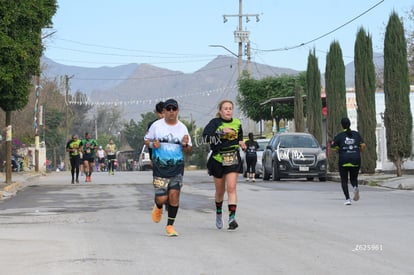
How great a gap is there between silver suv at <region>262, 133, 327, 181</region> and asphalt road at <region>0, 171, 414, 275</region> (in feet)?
40.8

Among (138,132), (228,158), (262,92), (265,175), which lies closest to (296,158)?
(265,175)

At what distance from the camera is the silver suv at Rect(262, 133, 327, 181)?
3127cm

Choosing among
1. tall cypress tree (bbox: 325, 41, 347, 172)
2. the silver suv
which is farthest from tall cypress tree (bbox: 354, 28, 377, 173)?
tall cypress tree (bbox: 325, 41, 347, 172)

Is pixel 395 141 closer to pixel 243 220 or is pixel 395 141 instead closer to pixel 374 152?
pixel 374 152

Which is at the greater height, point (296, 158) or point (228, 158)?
point (296, 158)

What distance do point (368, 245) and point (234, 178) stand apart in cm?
275

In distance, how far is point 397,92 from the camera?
96.4 feet

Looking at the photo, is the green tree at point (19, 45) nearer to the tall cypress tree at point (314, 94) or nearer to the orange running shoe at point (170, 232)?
the orange running shoe at point (170, 232)

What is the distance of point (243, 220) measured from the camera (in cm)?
1416

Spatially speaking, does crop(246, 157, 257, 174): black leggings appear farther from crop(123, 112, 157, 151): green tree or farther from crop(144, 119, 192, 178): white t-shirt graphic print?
crop(123, 112, 157, 151): green tree

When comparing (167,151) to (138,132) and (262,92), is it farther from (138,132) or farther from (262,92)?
(138,132)

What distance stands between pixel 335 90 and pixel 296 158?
21.8 ft

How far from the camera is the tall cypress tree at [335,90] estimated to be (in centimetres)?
3666

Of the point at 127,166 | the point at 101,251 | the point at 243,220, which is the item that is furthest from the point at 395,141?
the point at 127,166
